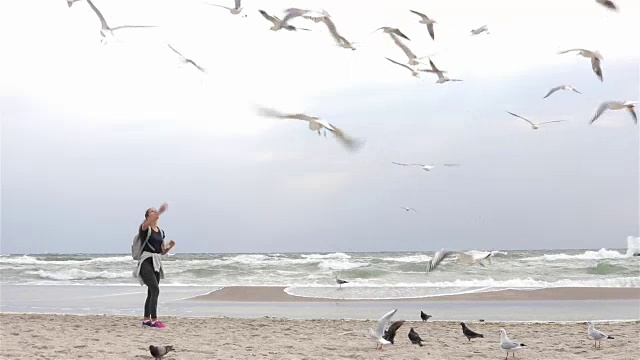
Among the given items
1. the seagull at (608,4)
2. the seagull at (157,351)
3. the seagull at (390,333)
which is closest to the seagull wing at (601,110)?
the seagull at (608,4)

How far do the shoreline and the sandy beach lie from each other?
426 centimetres

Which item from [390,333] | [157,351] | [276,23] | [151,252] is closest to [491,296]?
[390,333]

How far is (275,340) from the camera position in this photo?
8.42m

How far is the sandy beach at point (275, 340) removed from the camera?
7.37 m

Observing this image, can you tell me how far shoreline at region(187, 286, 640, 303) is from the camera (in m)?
14.4

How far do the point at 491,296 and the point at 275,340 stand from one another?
788 cm

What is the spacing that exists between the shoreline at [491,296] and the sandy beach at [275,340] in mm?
4265

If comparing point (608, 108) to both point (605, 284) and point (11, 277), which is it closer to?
point (605, 284)

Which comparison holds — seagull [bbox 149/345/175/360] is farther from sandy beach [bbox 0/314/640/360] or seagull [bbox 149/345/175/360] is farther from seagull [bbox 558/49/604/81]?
seagull [bbox 558/49/604/81]

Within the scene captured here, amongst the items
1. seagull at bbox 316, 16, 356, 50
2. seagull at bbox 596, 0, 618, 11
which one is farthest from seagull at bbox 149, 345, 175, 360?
seagull at bbox 596, 0, 618, 11

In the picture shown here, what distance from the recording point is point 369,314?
11.8 m

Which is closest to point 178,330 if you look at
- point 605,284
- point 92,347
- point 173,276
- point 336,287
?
point 92,347

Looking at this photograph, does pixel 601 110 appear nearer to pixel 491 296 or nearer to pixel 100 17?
pixel 100 17

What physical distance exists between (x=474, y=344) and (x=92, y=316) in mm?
5695
